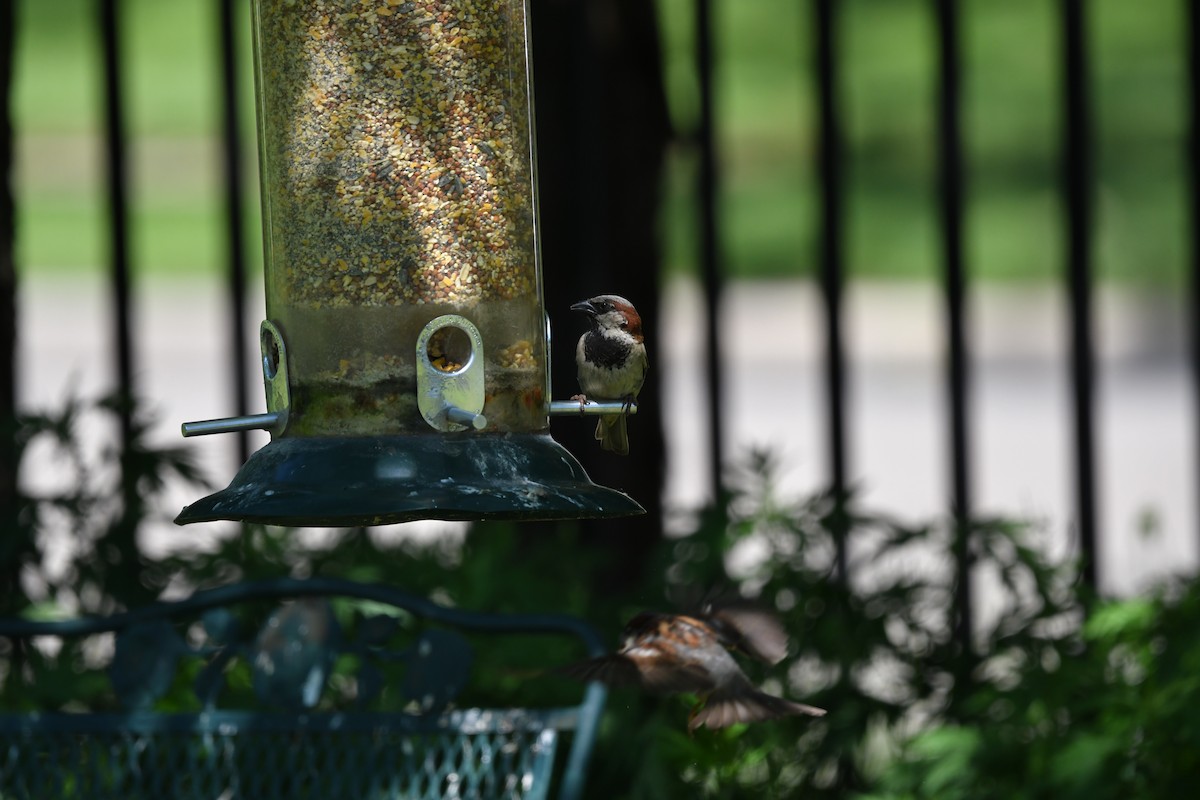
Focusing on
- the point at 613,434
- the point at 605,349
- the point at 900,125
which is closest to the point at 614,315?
the point at 605,349

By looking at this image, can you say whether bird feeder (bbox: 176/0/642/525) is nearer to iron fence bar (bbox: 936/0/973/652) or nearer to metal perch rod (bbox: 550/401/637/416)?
metal perch rod (bbox: 550/401/637/416)

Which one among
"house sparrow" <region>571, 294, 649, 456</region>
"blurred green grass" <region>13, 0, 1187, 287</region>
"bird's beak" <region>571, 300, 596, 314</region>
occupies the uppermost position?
"blurred green grass" <region>13, 0, 1187, 287</region>

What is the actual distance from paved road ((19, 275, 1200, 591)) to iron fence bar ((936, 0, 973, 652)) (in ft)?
7.17

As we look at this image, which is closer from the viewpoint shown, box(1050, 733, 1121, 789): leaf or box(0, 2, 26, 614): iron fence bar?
box(1050, 733, 1121, 789): leaf

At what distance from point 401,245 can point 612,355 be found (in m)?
0.73

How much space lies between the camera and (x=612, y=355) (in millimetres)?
2949

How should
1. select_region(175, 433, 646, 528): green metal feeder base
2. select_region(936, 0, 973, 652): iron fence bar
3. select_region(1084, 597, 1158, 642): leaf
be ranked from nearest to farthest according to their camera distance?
select_region(175, 433, 646, 528): green metal feeder base
select_region(1084, 597, 1158, 642): leaf
select_region(936, 0, 973, 652): iron fence bar

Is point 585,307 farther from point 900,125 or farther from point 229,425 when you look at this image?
point 900,125

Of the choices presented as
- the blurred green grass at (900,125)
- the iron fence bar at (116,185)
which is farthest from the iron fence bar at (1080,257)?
the blurred green grass at (900,125)

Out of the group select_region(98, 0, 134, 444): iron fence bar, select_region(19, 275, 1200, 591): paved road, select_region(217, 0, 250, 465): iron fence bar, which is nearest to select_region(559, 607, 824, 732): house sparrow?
select_region(217, 0, 250, 465): iron fence bar

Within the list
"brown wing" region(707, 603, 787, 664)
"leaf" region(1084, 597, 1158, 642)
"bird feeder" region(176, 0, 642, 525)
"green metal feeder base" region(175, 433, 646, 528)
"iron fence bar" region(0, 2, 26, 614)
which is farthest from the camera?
"iron fence bar" region(0, 2, 26, 614)

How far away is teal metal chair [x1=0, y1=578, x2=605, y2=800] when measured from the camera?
9.25ft

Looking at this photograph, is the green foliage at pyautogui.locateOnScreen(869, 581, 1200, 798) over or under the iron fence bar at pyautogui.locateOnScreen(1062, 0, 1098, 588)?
under

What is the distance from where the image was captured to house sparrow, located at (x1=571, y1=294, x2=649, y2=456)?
2.93m
